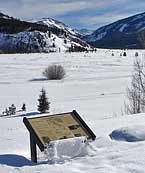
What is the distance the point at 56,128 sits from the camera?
280 inches

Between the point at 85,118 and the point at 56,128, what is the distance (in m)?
8.37

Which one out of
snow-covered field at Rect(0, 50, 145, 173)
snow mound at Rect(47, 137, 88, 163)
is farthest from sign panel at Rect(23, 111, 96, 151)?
snow-covered field at Rect(0, 50, 145, 173)

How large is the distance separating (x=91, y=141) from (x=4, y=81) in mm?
25492

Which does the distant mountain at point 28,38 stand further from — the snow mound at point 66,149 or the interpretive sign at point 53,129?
the snow mound at point 66,149

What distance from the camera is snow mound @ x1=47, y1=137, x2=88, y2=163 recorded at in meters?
6.41

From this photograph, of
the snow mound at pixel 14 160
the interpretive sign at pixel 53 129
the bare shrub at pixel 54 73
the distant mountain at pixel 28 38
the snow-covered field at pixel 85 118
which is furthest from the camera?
the distant mountain at pixel 28 38

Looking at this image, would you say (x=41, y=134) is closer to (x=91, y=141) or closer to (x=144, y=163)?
(x=91, y=141)

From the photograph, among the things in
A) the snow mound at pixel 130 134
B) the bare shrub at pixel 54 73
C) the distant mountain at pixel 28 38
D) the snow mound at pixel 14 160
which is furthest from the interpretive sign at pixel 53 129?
the distant mountain at pixel 28 38

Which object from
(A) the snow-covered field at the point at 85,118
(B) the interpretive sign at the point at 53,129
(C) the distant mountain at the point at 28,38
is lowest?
(A) the snow-covered field at the point at 85,118

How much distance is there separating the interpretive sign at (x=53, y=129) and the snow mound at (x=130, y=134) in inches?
29.9

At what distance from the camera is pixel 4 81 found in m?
31.9

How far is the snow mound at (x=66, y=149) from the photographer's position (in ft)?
21.0

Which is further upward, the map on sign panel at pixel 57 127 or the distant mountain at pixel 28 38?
the distant mountain at pixel 28 38

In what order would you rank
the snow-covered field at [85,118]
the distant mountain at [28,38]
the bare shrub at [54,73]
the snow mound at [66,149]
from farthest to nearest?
1. the distant mountain at [28,38]
2. the bare shrub at [54,73]
3. the snow mound at [66,149]
4. the snow-covered field at [85,118]
